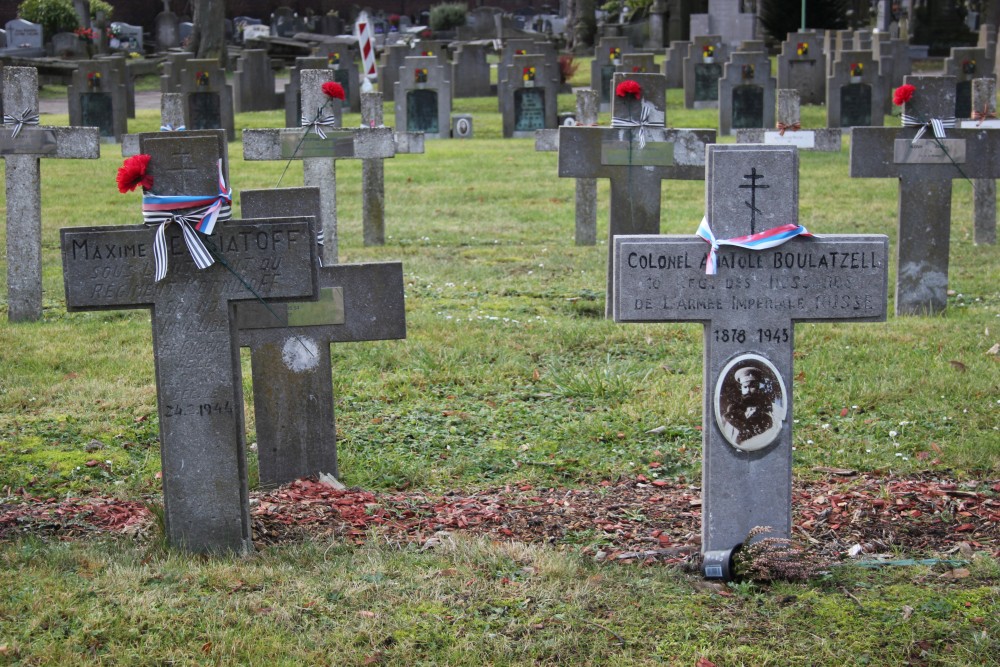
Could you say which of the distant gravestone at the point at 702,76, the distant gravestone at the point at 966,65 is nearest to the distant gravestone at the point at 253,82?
the distant gravestone at the point at 702,76

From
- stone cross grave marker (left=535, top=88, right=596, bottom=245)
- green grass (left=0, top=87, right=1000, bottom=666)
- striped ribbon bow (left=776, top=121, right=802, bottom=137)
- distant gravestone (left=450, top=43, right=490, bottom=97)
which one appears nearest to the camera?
green grass (left=0, top=87, right=1000, bottom=666)

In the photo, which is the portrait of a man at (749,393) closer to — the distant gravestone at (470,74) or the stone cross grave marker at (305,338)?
the stone cross grave marker at (305,338)

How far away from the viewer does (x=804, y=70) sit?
1140 inches

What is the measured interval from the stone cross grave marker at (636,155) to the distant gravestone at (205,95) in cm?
1530

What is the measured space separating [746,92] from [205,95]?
10470mm

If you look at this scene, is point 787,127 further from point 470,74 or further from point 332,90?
point 470,74

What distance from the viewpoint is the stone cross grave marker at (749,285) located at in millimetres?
4828

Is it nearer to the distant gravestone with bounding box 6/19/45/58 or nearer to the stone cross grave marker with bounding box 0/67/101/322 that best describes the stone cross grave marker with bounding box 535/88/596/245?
the stone cross grave marker with bounding box 0/67/101/322

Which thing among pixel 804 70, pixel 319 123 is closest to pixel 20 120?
pixel 319 123

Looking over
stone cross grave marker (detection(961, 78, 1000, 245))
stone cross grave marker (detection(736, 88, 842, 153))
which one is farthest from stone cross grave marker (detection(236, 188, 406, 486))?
stone cross grave marker (detection(961, 78, 1000, 245))

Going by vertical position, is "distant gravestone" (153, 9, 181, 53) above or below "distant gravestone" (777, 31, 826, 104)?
above

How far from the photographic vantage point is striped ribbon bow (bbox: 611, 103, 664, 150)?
980 cm

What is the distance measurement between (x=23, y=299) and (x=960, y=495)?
749cm

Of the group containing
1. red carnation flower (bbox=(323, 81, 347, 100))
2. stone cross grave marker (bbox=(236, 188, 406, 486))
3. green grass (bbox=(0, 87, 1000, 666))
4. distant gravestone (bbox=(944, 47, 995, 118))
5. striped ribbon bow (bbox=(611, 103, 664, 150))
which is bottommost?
green grass (bbox=(0, 87, 1000, 666))
